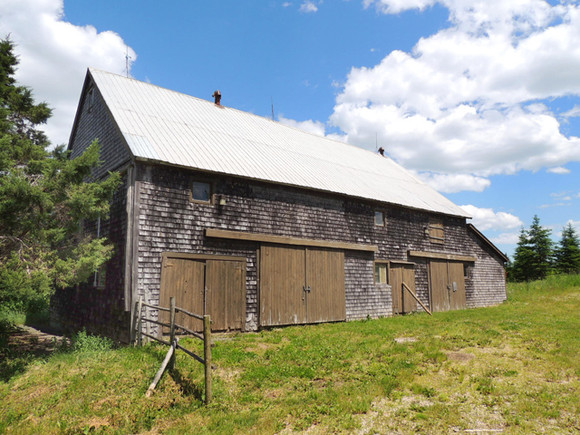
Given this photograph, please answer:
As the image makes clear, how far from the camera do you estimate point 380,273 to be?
58.5ft

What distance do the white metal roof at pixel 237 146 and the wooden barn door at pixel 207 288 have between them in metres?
2.91

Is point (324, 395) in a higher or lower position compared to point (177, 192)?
lower

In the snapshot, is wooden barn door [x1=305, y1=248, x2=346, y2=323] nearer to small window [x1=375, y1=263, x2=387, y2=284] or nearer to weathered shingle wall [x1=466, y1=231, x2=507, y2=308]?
small window [x1=375, y1=263, x2=387, y2=284]

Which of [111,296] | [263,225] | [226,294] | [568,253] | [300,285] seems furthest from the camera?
[568,253]

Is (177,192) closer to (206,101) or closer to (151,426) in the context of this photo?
(151,426)

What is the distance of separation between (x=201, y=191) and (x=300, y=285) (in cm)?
487

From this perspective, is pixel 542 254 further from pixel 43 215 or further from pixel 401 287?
pixel 43 215

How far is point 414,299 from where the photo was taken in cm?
1903

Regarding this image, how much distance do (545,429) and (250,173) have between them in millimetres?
10247

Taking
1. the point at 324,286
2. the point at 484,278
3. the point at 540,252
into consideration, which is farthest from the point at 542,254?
the point at 324,286

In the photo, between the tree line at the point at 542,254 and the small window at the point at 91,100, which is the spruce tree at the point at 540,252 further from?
the small window at the point at 91,100

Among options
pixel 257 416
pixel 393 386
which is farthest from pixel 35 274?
pixel 393 386

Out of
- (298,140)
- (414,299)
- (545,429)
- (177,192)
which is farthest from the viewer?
(298,140)

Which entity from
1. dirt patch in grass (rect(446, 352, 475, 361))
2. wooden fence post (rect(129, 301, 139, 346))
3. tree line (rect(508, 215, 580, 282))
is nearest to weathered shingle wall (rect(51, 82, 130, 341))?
wooden fence post (rect(129, 301, 139, 346))
